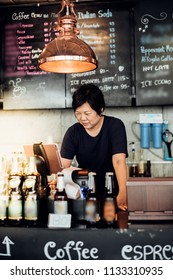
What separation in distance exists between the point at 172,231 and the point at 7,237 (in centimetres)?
77

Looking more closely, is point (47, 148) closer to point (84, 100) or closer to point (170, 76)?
point (84, 100)

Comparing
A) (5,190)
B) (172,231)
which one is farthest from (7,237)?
(172,231)

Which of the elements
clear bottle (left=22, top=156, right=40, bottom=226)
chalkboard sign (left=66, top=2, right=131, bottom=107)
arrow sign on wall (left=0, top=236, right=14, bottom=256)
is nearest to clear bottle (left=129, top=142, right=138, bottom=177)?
chalkboard sign (left=66, top=2, right=131, bottom=107)

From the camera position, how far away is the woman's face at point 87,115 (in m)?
2.71

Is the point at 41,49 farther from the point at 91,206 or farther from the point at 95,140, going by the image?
the point at 91,206

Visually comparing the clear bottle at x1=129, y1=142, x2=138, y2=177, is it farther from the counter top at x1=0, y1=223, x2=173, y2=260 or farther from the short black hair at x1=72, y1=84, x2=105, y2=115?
the counter top at x1=0, y1=223, x2=173, y2=260

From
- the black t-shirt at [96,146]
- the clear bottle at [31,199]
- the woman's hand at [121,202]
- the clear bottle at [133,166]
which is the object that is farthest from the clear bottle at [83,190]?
A: the clear bottle at [133,166]

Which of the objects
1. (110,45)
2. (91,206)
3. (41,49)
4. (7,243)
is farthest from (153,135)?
(7,243)

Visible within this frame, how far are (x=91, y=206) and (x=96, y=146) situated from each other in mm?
1018

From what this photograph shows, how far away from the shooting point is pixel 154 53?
3.73 metres

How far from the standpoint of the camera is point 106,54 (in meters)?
3.79

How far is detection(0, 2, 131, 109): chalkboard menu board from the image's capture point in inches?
149

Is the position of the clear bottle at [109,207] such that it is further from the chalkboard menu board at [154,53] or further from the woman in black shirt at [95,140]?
the chalkboard menu board at [154,53]

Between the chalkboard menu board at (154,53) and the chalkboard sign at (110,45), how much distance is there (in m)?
0.11
